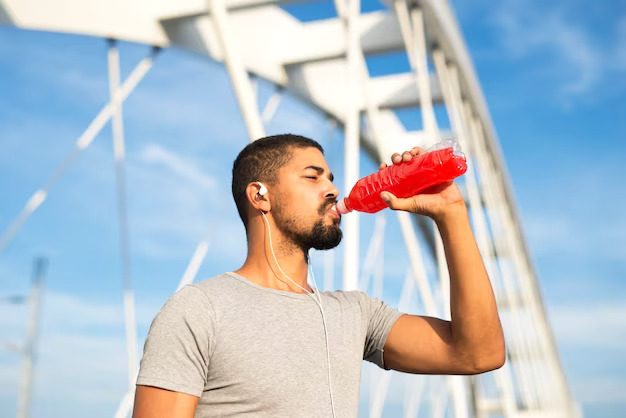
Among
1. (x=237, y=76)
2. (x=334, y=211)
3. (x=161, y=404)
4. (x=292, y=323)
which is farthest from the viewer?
(x=237, y=76)

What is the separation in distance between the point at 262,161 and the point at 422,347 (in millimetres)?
724

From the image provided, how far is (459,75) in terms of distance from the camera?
1343 cm

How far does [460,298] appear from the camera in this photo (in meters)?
2.04

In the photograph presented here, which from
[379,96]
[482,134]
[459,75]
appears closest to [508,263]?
[482,134]

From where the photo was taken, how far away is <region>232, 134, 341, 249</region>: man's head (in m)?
2.11

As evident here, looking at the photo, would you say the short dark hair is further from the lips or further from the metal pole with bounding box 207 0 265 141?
the metal pole with bounding box 207 0 265 141

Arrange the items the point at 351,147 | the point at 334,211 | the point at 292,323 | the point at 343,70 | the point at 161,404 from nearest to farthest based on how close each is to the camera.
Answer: the point at 161,404 < the point at 292,323 < the point at 334,211 < the point at 351,147 < the point at 343,70

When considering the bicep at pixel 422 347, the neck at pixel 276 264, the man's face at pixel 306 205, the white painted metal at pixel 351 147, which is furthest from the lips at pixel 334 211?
the white painted metal at pixel 351 147

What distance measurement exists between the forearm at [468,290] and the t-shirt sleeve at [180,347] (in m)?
0.69

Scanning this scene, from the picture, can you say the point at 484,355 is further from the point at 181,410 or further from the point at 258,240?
the point at 181,410

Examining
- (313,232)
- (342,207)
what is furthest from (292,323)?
(342,207)

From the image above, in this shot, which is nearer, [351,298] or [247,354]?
[247,354]

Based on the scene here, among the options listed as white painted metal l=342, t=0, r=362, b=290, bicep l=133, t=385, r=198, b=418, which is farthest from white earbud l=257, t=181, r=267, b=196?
white painted metal l=342, t=0, r=362, b=290

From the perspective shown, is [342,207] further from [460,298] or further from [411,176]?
[460,298]
